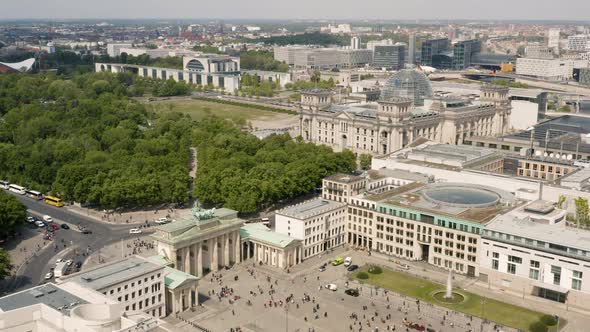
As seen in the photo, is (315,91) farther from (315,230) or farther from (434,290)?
(434,290)

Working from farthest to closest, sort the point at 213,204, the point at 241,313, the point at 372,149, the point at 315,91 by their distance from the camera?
the point at 315,91 < the point at 372,149 < the point at 213,204 < the point at 241,313

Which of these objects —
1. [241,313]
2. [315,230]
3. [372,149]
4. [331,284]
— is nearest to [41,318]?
[241,313]

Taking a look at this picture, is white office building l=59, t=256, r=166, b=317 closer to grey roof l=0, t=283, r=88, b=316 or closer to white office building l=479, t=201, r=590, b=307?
grey roof l=0, t=283, r=88, b=316

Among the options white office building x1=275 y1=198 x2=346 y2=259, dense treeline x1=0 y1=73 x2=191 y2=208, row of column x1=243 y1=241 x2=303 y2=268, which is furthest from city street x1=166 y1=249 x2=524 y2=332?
dense treeline x1=0 y1=73 x2=191 y2=208

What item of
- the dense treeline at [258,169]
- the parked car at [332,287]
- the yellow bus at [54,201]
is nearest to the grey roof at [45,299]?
the parked car at [332,287]

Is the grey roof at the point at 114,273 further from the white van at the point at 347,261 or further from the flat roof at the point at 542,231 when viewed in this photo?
the flat roof at the point at 542,231

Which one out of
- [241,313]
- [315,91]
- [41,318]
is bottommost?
[241,313]

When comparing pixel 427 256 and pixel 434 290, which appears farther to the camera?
pixel 427 256
